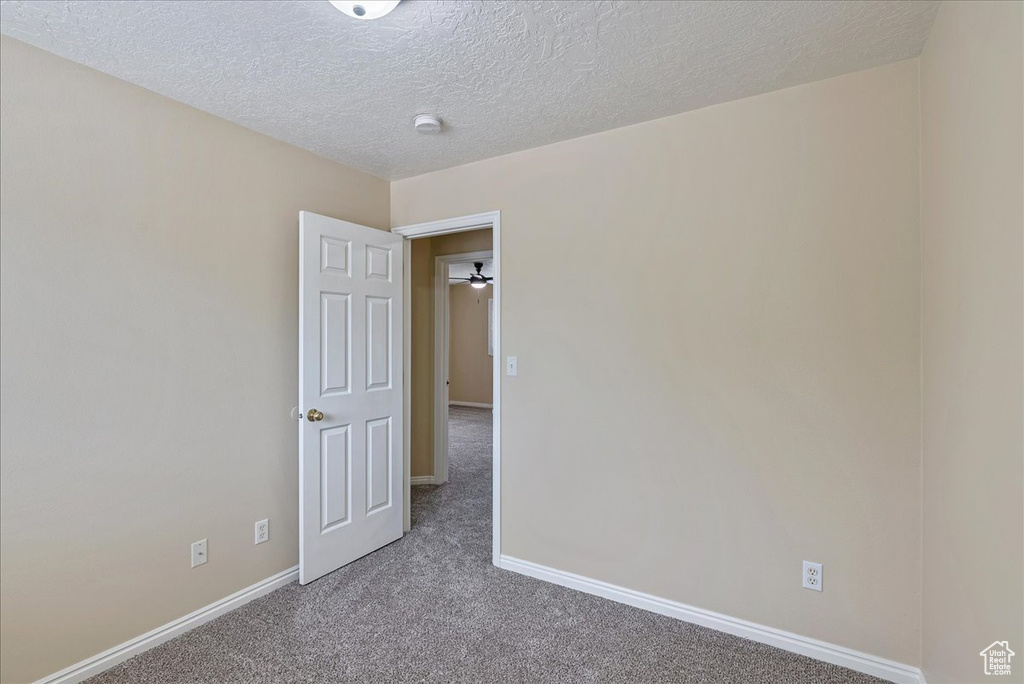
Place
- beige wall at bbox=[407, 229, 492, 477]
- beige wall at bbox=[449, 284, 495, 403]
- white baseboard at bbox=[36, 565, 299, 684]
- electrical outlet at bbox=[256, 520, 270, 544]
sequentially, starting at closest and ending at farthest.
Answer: white baseboard at bbox=[36, 565, 299, 684] → electrical outlet at bbox=[256, 520, 270, 544] → beige wall at bbox=[407, 229, 492, 477] → beige wall at bbox=[449, 284, 495, 403]

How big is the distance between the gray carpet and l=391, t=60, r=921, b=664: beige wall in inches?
7.2

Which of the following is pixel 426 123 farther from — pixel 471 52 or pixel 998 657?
pixel 998 657

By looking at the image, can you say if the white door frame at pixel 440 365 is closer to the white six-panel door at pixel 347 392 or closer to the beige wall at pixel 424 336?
the beige wall at pixel 424 336

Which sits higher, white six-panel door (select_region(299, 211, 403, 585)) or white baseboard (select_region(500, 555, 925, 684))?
white six-panel door (select_region(299, 211, 403, 585))

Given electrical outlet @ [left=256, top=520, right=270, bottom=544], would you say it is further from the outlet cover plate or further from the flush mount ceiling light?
the flush mount ceiling light

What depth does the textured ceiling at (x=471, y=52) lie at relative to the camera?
5.08 ft

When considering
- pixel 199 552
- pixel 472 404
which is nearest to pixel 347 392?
pixel 199 552

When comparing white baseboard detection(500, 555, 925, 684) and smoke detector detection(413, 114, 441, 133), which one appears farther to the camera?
smoke detector detection(413, 114, 441, 133)

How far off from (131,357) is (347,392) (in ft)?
3.41

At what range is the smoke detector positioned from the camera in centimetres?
228

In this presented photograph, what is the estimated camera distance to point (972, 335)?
1.29 m

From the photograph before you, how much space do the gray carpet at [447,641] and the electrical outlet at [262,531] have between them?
0.29 metres

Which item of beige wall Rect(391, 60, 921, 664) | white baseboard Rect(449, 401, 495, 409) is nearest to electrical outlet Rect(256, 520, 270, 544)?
beige wall Rect(391, 60, 921, 664)

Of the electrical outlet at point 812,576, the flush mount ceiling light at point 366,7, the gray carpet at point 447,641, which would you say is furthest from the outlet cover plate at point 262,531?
the electrical outlet at point 812,576
